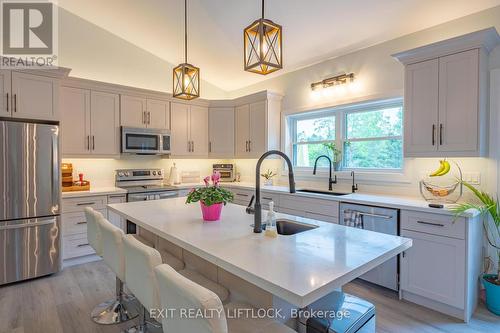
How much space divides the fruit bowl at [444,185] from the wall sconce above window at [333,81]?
1500mm

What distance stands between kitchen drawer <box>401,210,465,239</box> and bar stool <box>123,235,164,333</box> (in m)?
2.23

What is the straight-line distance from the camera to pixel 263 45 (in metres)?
1.66

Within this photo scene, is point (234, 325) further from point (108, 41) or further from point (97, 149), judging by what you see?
point (108, 41)

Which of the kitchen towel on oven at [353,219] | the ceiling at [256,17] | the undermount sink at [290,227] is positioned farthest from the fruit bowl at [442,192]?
the ceiling at [256,17]

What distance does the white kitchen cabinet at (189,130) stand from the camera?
4660 mm

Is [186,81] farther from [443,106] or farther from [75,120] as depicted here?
[443,106]

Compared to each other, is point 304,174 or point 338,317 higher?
point 304,174

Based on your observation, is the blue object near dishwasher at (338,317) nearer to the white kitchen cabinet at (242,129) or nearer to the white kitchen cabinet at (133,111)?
the white kitchen cabinet at (242,129)

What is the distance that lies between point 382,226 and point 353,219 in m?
0.30

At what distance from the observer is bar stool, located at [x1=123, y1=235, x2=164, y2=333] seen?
1.33m

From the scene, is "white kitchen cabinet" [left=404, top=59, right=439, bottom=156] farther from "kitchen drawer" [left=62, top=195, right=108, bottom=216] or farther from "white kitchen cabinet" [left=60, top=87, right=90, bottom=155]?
"white kitchen cabinet" [left=60, top=87, right=90, bottom=155]

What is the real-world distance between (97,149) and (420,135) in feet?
13.1

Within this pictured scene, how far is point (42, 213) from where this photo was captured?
3.11 m

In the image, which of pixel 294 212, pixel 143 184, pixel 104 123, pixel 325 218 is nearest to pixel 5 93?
pixel 104 123
